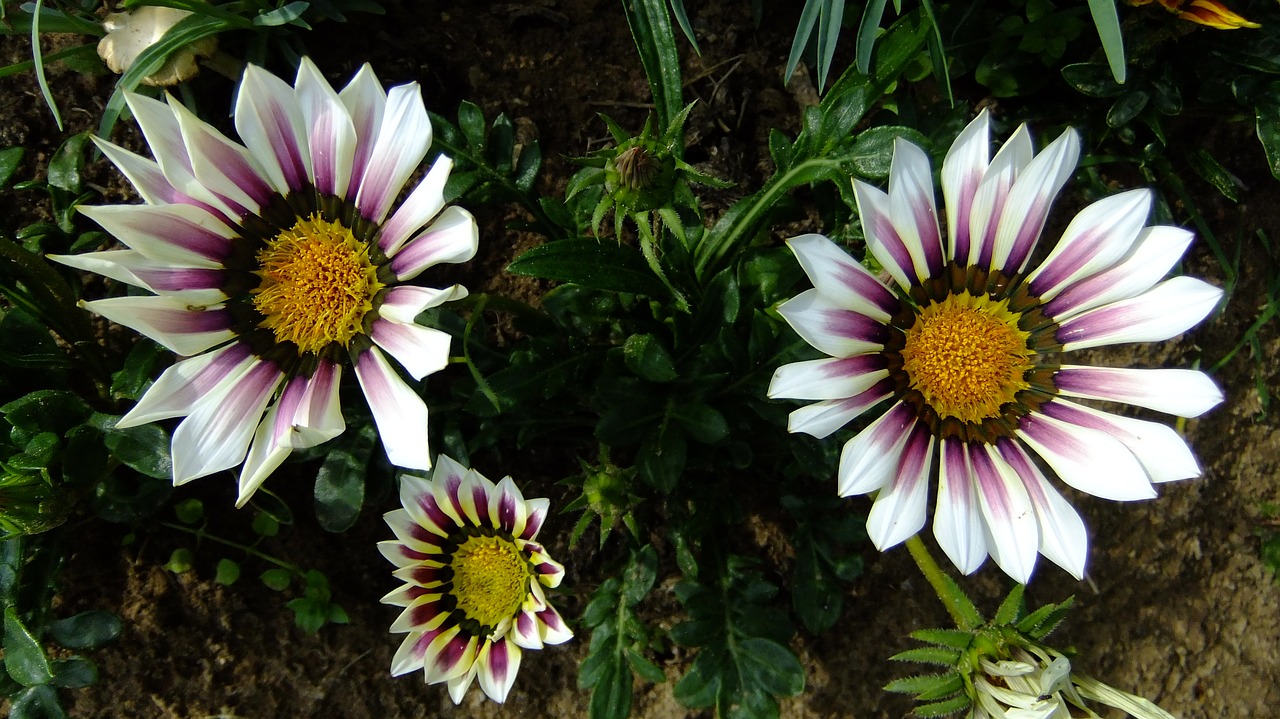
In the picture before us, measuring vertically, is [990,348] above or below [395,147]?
below

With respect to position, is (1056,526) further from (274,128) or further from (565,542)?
(274,128)

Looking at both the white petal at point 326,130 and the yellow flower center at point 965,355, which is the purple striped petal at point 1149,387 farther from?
the white petal at point 326,130

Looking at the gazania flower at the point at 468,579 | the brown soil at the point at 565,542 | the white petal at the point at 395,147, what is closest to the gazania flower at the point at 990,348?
the white petal at the point at 395,147

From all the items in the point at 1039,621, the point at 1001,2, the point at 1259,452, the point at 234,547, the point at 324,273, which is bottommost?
the point at 234,547

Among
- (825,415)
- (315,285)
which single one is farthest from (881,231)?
(315,285)

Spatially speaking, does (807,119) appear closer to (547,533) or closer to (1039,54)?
(1039,54)

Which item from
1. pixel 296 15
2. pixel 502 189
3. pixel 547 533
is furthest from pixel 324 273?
pixel 547 533
